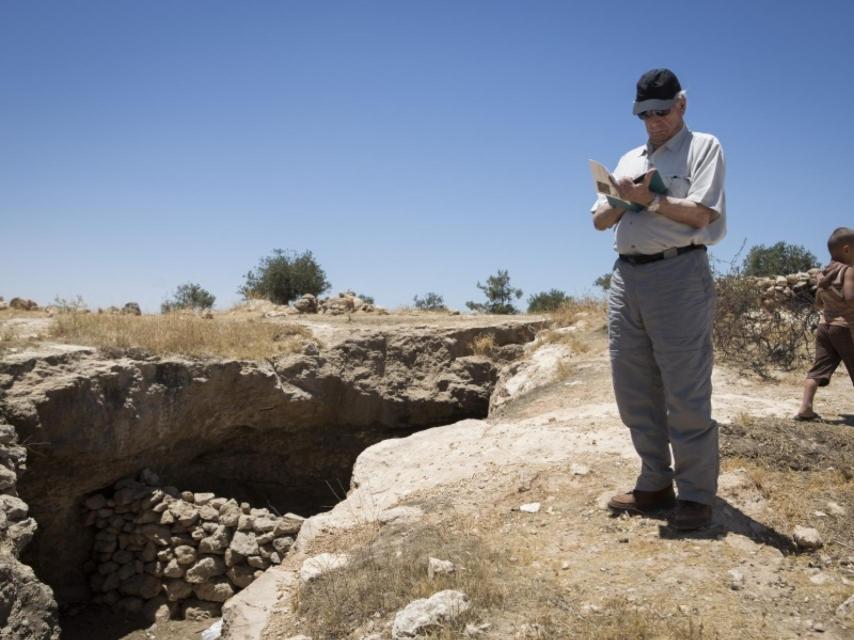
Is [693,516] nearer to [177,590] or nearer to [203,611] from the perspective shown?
[203,611]

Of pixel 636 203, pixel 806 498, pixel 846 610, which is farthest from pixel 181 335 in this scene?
pixel 846 610

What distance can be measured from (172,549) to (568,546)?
527 cm

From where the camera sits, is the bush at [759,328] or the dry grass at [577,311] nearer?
the bush at [759,328]

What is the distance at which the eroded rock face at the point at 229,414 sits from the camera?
6539mm

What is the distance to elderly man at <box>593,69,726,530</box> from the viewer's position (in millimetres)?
3064

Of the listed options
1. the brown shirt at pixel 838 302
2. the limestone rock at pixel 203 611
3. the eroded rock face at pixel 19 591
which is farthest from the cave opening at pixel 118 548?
the brown shirt at pixel 838 302

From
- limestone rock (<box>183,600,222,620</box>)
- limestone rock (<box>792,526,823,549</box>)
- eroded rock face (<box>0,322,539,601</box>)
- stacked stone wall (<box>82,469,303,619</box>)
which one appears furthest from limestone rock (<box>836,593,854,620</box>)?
limestone rock (<box>183,600,222,620</box>)

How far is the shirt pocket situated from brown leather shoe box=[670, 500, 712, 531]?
57.1 inches

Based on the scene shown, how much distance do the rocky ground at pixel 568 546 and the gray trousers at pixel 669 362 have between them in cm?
36

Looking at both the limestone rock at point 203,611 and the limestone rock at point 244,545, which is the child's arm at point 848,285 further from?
the limestone rock at point 203,611

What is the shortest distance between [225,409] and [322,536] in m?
4.03

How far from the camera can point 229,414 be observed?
8070 mm

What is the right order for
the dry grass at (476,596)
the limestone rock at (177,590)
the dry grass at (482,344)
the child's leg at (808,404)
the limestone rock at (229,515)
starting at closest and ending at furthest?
1. the dry grass at (476,596)
2. the child's leg at (808,404)
3. the limestone rock at (177,590)
4. the limestone rock at (229,515)
5. the dry grass at (482,344)

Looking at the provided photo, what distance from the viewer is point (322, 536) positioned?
171 inches
